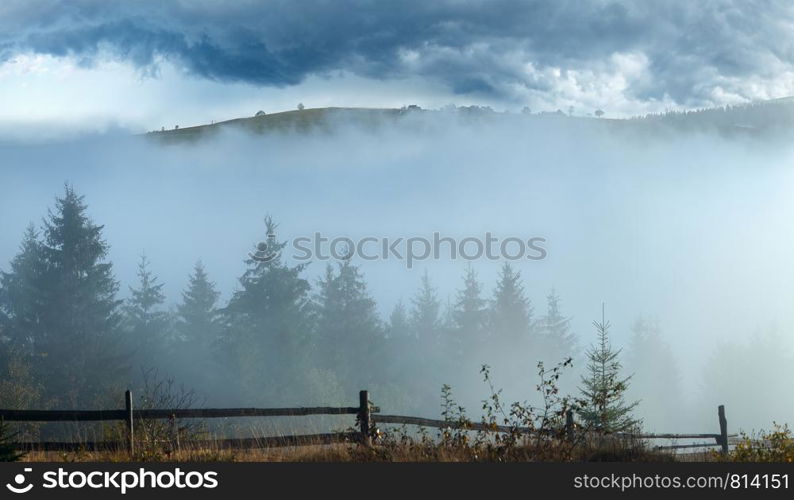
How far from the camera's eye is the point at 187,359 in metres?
72.6

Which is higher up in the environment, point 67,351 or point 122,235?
point 122,235

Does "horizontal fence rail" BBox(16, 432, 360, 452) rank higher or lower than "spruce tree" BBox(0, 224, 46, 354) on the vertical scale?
lower

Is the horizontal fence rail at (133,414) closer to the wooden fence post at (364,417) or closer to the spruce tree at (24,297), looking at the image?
the wooden fence post at (364,417)

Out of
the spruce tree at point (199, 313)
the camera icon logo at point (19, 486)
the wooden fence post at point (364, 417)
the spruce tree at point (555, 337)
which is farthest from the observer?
the spruce tree at point (555, 337)

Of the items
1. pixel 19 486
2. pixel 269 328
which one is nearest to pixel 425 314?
pixel 269 328

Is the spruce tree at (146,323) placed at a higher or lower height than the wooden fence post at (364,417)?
higher

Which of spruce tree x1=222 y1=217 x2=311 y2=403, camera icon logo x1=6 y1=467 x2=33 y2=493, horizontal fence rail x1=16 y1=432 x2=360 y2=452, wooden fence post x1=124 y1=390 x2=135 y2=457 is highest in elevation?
spruce tree x1=222 y1=217 x2=311 y2=403

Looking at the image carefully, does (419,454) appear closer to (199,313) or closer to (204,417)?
(204,417)

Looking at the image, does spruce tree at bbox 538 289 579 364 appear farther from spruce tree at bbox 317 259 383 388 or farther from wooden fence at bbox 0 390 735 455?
wooden fence at bbox 0 390 735 455

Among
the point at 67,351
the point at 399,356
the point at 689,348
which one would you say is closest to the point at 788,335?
the point at 689,348

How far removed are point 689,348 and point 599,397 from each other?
15525cm

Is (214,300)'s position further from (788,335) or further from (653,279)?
(653,279)

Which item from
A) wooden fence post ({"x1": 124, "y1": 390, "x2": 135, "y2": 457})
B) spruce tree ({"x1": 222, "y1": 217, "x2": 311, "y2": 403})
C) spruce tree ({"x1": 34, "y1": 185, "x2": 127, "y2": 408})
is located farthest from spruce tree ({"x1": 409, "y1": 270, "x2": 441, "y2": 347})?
wooden fence post ({"x1": 124, "y1": 390, "x2": 135, "y2": 457})

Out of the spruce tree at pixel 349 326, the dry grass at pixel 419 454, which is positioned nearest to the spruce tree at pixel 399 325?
the spruce tree at pixel 349 326
